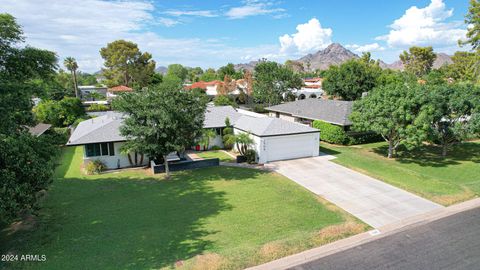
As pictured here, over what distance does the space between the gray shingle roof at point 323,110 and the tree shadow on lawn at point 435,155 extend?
14.3ft

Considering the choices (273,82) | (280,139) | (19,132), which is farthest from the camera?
(273,82)

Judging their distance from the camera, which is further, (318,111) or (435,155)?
A: (318,111)

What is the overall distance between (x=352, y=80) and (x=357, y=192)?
3147 cm

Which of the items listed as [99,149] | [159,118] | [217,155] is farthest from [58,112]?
[159,118]

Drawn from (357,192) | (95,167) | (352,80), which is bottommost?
(357,192)

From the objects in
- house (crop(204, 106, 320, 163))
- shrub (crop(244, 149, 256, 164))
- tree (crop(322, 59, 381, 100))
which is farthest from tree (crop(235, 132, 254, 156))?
tree (crop(322, 59, 381, 100))

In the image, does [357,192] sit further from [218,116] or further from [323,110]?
[323,110]

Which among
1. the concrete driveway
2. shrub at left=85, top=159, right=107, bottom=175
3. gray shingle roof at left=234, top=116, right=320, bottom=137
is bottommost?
the concrete driveway

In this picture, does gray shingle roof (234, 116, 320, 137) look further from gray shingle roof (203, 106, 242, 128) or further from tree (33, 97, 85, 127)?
tree (33, 97, 85, 127)

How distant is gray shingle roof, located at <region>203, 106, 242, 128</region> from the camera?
84.7ft

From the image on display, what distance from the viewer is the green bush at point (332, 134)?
26.5 m

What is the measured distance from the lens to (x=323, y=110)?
3075cm

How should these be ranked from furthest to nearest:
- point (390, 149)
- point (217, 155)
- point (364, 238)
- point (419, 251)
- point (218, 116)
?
point (218, 116), point (217, 155), point (390, 149), point (364, 238), point (419, 251)

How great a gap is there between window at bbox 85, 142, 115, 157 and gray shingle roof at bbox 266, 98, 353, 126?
65.0 ft
